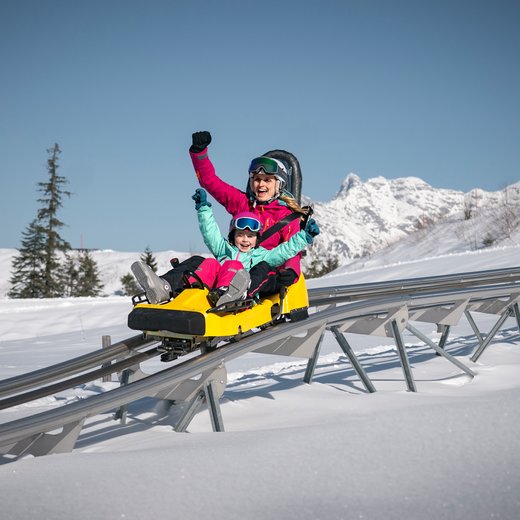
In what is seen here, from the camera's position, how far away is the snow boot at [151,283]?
4516 millimetres

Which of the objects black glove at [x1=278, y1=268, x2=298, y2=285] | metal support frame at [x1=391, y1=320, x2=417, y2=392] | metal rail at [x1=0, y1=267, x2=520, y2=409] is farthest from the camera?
metal support frame at [x1=391, y1=320, x2=417, y2=392]

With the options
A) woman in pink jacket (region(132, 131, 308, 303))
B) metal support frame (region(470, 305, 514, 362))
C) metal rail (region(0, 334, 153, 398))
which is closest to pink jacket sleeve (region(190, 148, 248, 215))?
woman in pink jacket (region(132, 131, 308, 303))

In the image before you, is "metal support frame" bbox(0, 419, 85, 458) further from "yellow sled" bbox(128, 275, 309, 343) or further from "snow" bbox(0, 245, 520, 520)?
"yellow sled" bbox(128, 275, 309, 343)

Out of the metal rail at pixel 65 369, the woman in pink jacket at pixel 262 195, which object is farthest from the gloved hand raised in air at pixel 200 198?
the metal rail at pixel 65 369

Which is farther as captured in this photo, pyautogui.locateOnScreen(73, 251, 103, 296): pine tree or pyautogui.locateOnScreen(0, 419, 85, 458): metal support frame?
pyautogui.locateOnScreen(73, 251, 103, 296): pine tree

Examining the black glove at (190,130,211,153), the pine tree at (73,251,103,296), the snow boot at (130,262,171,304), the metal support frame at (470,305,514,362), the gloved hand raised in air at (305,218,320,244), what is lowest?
the metal support frame at (470,305,514,362)

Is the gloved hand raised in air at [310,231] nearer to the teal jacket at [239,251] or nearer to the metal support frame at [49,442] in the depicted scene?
the teal jacket at [239,251]

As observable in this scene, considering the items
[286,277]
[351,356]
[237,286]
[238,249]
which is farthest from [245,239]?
[351,356]

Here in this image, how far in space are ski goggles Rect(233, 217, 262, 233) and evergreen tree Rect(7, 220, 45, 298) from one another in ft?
132

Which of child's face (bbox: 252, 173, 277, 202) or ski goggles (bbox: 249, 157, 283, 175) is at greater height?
ski goggles (bbox: 249, 157, 283, 175)

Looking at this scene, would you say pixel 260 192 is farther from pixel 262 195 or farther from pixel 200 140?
pixel 200 140

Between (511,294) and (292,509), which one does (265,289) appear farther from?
(511,294)

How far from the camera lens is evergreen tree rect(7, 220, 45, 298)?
42719 millimetres

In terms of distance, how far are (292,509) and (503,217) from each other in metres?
25.8
